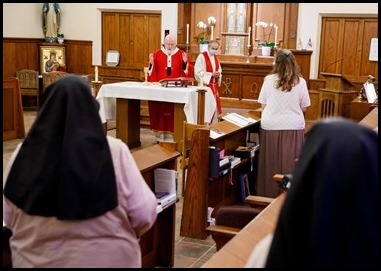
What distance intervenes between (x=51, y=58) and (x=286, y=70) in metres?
9.29

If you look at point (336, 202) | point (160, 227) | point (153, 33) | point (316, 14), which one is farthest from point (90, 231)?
point (153, 33)

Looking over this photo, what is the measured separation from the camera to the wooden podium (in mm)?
9852

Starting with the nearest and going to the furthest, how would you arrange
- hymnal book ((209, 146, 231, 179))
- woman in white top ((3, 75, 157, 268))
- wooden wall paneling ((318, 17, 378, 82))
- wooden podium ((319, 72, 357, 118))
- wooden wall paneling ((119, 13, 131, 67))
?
woman in white top ((3, 75, 157, 268)), hymnal book ((209, 146, 231, 179)), wooden podium ((319, 72, 357, 118)), wooden wall paneling ((318, 17, 378, 82)), wooden wall paneling ((119, 13, 131, 67))

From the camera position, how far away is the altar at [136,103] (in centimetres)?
830

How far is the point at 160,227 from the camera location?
171 inches

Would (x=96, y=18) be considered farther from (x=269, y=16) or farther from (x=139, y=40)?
(x=269, y=16)

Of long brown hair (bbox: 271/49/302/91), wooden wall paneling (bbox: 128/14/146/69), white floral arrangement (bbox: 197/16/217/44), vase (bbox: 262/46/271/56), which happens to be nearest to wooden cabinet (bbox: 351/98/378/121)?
long brown hair (bbox: 271/49/302/91)

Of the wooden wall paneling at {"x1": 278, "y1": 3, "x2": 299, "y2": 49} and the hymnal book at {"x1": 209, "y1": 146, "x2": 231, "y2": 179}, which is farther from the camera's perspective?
the wooden wall paneling at {"x1": 278, "y1": 3, "x2": 299, "y2": 49}

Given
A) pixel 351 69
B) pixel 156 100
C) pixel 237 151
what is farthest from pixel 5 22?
pixel 237 151

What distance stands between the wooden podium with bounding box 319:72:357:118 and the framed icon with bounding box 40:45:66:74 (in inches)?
260

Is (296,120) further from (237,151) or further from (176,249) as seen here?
(176,249)

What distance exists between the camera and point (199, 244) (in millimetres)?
5145

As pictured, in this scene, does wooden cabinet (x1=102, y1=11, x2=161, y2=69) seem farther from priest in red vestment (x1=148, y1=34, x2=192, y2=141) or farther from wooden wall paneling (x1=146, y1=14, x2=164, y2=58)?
priest in red vestment (x1=148, y1=34, x2=192, y2=141)

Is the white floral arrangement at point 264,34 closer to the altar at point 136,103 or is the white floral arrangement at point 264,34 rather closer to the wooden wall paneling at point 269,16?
the wooden wall paneling at point 269,16
